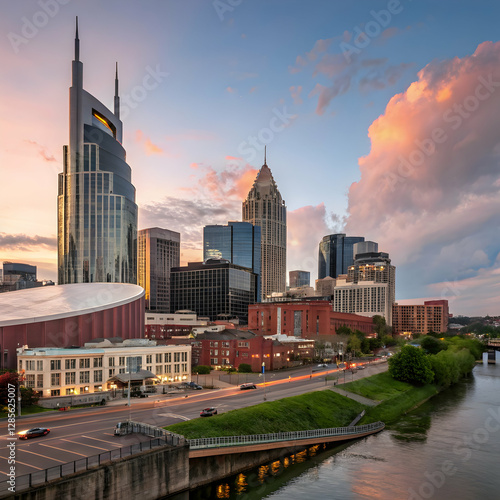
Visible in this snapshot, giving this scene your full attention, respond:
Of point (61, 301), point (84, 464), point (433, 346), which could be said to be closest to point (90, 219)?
point (61, 301)

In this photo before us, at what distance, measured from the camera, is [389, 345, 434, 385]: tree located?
87.8 m

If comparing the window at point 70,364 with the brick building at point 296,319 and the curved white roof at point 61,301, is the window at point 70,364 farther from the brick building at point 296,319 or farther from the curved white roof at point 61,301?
the brick building at point 296,319

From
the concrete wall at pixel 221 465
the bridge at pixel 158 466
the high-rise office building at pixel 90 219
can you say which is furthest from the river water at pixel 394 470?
the high-rise office building at pixel 90 219

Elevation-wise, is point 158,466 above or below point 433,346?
above

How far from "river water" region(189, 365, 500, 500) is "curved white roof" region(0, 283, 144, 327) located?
157 ft

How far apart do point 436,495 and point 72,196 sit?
6972 inches

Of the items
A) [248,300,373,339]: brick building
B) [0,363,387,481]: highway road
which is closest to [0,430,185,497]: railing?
[0,363,387,481]: highway road

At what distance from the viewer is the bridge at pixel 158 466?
30250 millimetres

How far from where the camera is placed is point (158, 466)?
3709cm

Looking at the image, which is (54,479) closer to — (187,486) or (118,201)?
(187,486)

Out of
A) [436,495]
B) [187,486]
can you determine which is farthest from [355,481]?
[187,486]

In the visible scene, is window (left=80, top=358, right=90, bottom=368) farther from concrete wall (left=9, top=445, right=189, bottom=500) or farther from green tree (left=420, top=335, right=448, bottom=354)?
green tree (left=420, top=335, right=448, bottom=354)

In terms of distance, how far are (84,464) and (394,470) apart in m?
29.0

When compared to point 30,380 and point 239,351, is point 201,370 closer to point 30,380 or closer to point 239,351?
point 239,351
